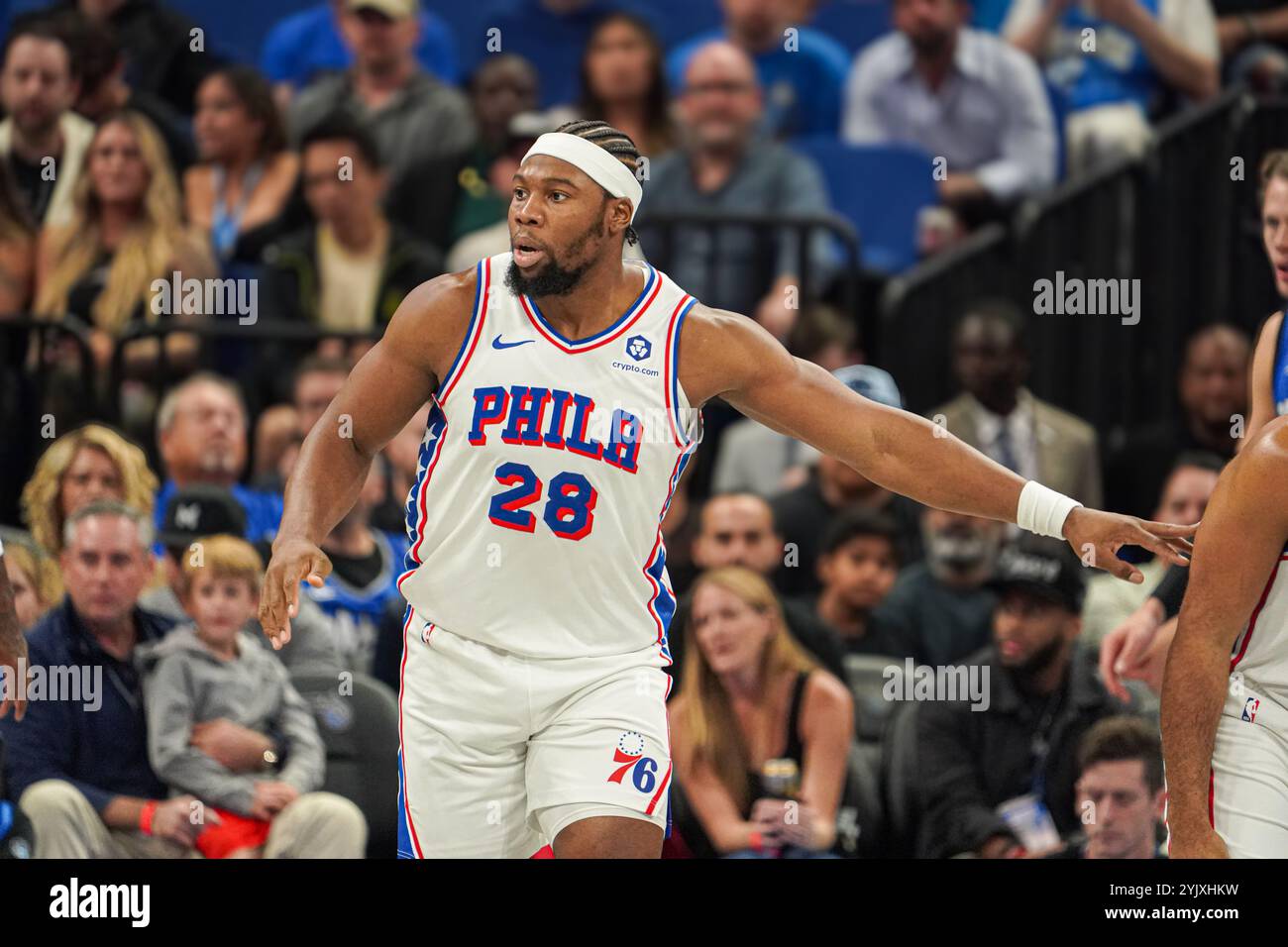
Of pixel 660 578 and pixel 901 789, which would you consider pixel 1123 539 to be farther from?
pixel 901 789

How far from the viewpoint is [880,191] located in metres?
9.30

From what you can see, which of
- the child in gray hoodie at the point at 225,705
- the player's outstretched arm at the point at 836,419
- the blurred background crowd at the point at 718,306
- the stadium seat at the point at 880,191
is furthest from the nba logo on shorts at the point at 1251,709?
the stadium seat at the point at 880,191

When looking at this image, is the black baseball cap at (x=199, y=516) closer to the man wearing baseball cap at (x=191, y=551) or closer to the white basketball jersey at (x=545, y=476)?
the man wearing baseball cap at (x=191, y=551)

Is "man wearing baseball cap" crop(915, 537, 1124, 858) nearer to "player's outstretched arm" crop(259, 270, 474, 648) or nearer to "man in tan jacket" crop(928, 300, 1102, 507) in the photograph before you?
"man in tan jacket" crop(928, 300, 1102, 507)

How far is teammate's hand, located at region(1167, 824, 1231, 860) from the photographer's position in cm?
437

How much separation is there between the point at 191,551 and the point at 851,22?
470 cm

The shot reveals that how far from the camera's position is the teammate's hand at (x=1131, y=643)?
4.93 metres

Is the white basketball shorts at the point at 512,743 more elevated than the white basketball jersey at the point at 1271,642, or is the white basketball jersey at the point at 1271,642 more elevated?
the white basketball jersey at the point at 1271,642

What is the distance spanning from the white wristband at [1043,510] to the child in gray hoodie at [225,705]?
2815 mm

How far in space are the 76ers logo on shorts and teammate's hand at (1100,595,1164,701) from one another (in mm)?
1168

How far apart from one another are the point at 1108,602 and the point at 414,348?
3.58 metres

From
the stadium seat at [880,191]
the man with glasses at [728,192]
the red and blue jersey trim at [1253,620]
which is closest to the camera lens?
the red and blue jersey trim at [1253,620]

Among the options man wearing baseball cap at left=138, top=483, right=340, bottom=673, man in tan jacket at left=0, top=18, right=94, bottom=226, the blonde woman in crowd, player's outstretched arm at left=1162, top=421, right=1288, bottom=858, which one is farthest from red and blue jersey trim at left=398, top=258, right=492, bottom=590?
man in tan jacket at left=0, top=18, right=94, bottom=226

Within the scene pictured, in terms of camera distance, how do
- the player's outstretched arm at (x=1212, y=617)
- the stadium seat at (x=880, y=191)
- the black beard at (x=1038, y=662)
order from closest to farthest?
the player's outstretched arm at (x=1212, y=617) < the black beard at (x=1038, y=662) < the stadium seat at (x=880, y=191)
